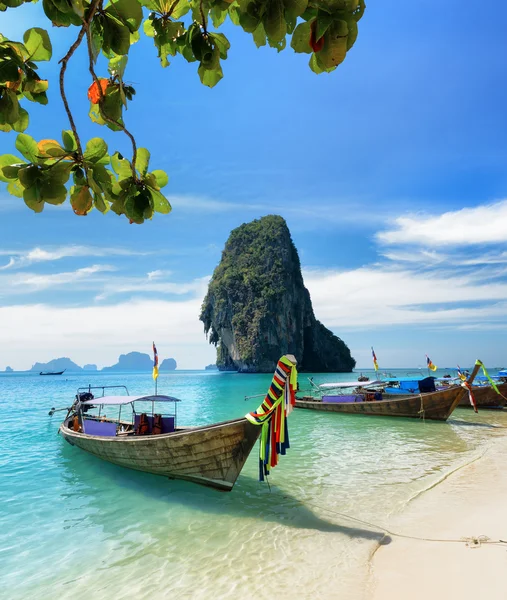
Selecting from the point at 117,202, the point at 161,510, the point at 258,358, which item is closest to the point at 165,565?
the point at 161,510

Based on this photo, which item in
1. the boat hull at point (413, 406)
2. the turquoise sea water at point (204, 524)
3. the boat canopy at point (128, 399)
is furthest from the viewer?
the boat hull at point (413, 406)

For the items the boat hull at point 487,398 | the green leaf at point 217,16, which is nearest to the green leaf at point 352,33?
the green leaf at point 217,16

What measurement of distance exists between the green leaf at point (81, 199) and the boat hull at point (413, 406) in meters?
18.3

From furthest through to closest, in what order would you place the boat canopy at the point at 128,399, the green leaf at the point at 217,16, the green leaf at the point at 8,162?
1. the boat canopy at the point at 128,399
2. the green leaf at the point at 217,16
3. the green leaf at the point at 8,162

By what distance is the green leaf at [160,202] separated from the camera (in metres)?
1.31

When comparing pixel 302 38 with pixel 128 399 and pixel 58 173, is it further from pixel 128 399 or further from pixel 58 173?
pixel 128 399

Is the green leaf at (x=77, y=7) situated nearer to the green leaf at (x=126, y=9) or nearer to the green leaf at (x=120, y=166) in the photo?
the green leaf at (x=126, y=9)

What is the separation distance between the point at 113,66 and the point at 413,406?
744 inches

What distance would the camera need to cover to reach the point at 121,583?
477 centimetres

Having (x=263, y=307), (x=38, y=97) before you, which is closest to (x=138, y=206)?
Result: (x=38, y=97)

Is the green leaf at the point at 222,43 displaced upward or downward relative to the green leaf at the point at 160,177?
upward

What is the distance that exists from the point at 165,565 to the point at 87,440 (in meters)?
6.18

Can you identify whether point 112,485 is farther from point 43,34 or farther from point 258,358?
point 258,358

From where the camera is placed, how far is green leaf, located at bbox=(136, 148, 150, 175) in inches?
48.9
